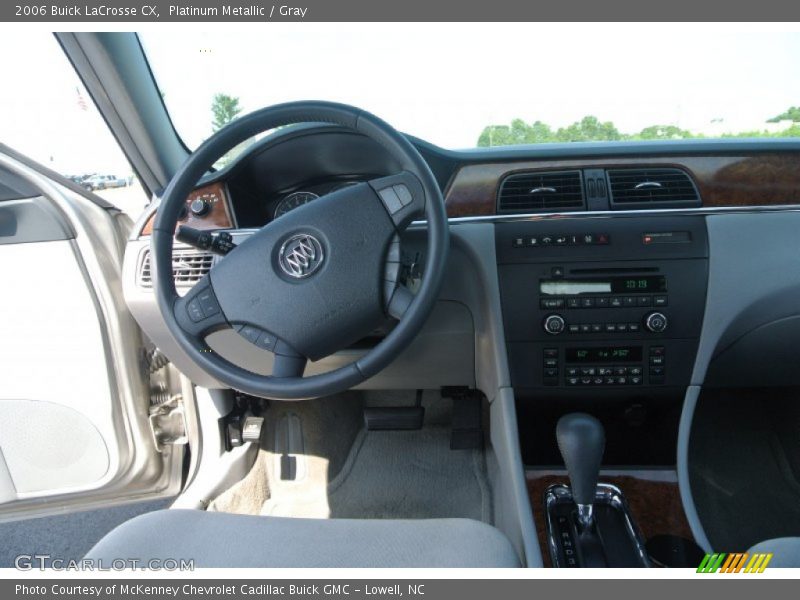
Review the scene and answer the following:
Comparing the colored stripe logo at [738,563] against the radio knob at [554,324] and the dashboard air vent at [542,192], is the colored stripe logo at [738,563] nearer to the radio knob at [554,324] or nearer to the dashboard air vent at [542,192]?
the radio knob at [554,324]

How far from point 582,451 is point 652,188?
33.5 inches

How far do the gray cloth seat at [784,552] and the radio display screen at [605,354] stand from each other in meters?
0.70

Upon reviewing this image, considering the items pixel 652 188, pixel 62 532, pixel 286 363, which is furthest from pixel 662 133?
pixel 62 532

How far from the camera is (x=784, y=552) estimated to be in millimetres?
960

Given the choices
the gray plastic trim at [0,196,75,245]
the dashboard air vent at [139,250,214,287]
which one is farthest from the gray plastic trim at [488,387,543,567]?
the gray plastic trim at [0,196,75,245]

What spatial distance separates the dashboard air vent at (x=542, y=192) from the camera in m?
1.74

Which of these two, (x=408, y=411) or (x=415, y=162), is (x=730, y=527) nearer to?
(x=408, y=411)

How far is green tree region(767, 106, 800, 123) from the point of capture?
167 cm

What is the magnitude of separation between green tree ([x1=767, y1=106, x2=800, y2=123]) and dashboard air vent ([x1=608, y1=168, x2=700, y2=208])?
27cm

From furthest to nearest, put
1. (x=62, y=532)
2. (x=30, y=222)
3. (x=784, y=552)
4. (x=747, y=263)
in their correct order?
(x=62, y=532), (x=30, y=222), (x=747, y=263), (x=784, y=552)

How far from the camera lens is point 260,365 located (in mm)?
1887

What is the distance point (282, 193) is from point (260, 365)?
1.94ft

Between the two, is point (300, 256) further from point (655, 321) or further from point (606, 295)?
point (655, 321)

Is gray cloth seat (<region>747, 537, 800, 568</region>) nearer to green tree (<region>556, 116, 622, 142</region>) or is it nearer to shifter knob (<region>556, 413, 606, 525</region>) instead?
shifter knob (<region>556, 413, 606, 525</region>)
